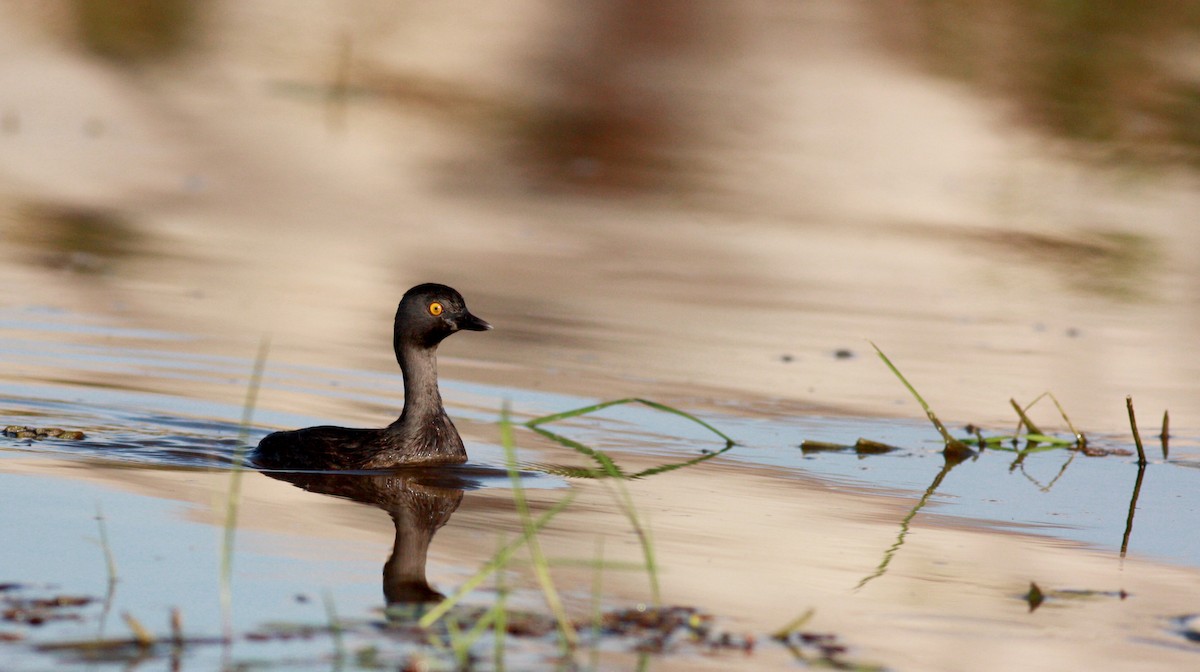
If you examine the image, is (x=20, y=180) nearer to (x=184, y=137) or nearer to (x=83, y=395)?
(x=184, y=137)

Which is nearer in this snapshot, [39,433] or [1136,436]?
[39,433]

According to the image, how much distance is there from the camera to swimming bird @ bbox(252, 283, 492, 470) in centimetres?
782

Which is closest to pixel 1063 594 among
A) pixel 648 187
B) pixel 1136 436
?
pixel 1136 436

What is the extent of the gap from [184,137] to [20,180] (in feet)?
14.4

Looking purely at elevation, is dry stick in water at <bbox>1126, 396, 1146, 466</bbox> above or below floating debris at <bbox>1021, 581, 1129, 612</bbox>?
above

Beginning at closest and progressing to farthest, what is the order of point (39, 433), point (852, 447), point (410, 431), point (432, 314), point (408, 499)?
1. point (408, 499)
2. point (39, 433)
3. point (410, 431)
4. point (432, 314)
5. point (852, 447)

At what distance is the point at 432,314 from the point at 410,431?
0.68m

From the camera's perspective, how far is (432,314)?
8.45 m

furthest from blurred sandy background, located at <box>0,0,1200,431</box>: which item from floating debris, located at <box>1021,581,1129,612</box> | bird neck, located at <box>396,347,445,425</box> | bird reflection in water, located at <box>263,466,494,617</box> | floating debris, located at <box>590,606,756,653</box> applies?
floating debris, located at <box>590,606,756,653</box>

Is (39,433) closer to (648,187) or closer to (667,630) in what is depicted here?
(667,630)

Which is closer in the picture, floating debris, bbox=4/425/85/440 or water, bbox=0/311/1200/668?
water, bbox=0/311/1200/668

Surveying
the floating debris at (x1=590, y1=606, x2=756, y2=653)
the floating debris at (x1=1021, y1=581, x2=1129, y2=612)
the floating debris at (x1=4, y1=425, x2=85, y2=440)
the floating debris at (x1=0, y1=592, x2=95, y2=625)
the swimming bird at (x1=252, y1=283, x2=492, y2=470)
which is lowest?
the floating debris at (x1=0, y1=592, x2=95, y2=625)

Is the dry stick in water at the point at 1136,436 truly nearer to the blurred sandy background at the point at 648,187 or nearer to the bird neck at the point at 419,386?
the blurred sandy background at the point at 648,187

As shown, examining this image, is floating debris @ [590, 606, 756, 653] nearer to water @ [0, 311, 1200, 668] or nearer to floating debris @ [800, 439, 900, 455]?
water @ [0, 311, 1200, 668]
